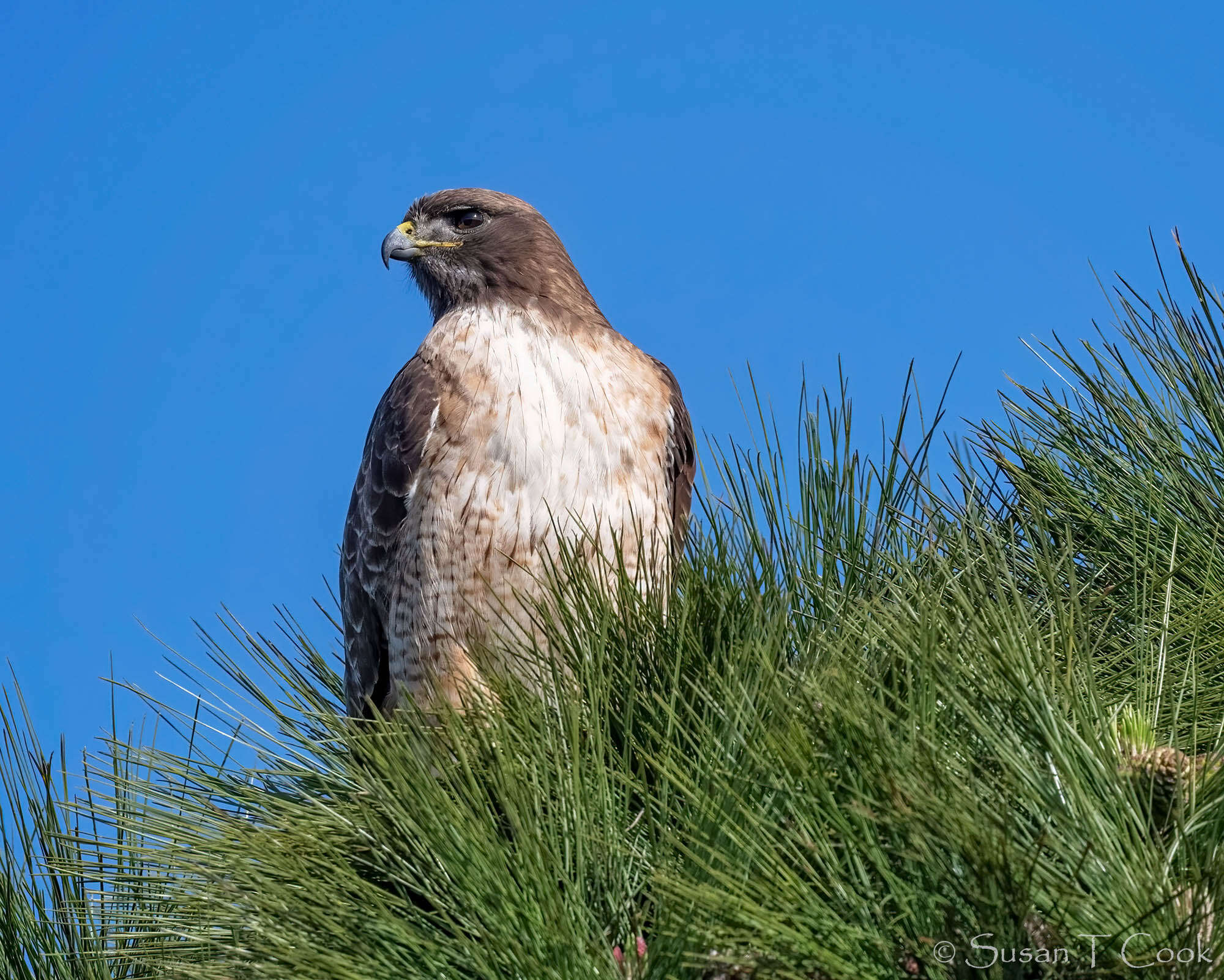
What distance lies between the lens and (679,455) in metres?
5.43

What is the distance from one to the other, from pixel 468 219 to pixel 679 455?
167cm

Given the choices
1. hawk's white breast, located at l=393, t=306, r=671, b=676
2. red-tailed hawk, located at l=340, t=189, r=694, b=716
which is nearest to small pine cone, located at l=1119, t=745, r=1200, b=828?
red-tailed hawk, located at l=340, t=189, r=694, b=716

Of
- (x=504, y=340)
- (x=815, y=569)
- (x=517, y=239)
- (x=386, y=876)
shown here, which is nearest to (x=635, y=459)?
(x=504, y=340)

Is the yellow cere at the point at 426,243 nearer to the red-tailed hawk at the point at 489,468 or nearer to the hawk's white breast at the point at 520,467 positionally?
the red-tailed hawk at the point at 489,468

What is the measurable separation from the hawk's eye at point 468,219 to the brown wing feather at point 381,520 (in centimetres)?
90

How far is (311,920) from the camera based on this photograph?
261cm

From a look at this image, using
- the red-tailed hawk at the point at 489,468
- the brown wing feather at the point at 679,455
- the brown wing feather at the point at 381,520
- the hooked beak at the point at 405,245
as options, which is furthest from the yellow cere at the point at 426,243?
the brown wing feather at the point at 679,455

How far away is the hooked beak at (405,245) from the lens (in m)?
6.11

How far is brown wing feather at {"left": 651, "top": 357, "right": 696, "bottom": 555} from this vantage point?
539cm

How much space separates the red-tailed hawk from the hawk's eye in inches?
15.9

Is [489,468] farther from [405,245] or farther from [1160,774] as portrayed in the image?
[1160,774]

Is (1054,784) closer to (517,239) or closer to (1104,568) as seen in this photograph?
(1104,568)

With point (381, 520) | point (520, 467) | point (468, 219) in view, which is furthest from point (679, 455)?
point (468, 219)

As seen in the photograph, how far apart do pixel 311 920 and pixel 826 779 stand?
3.63ft
